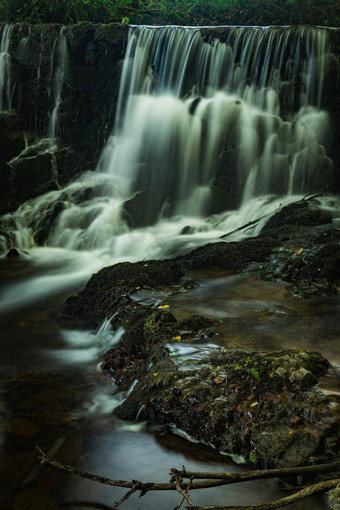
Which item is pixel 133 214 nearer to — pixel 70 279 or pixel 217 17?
pixel 70 279

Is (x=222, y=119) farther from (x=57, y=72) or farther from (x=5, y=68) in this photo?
(x=5, y=68)

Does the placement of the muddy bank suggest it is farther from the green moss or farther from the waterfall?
the waterfall

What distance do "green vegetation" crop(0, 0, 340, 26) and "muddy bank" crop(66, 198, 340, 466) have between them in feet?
36.6

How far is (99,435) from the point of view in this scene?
371cm

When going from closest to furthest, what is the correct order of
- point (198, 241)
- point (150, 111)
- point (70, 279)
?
1. point (70, 279)
2. point (198, 241)
3. point (150, 111)

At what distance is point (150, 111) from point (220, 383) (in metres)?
10.3

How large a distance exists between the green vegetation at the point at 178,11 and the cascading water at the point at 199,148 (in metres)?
3.55

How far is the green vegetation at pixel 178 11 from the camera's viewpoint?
1470 cm

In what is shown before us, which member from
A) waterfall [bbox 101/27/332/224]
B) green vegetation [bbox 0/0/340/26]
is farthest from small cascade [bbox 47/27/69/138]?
waterfall [bbox 101/27/332/224]

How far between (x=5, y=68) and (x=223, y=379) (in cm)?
1329

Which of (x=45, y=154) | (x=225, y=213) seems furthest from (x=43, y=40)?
(x=225, y=213)

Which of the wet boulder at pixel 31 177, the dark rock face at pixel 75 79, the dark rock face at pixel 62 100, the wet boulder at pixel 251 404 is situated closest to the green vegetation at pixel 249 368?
the wet boulder at pixel 251 404

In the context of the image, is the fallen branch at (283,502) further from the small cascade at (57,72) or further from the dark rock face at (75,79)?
the small cascade at (57,72)

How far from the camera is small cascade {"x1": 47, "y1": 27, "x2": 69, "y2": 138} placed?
1372 cm
